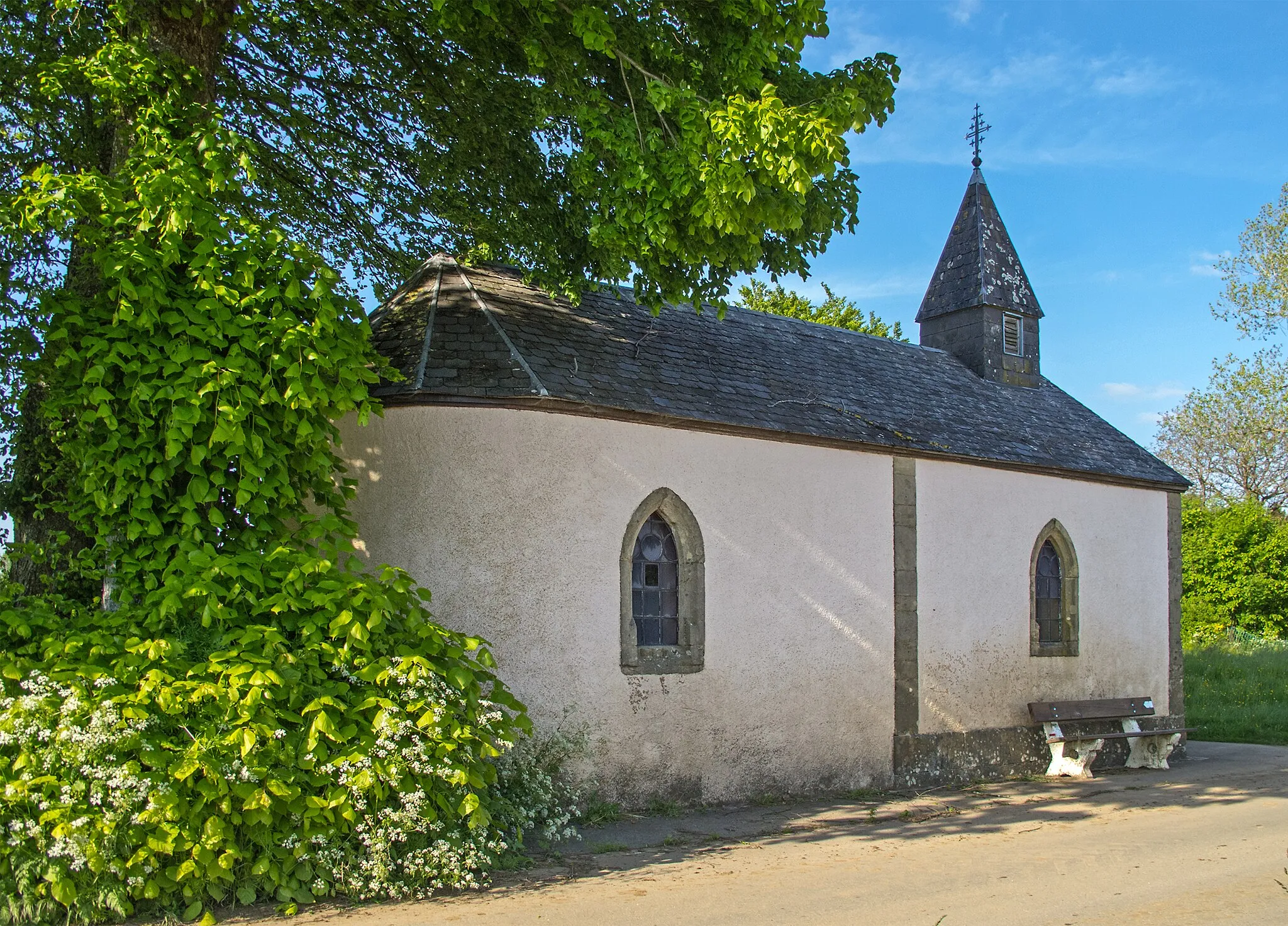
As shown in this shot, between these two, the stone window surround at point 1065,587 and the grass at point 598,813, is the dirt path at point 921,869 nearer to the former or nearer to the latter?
the grass at point 598,813

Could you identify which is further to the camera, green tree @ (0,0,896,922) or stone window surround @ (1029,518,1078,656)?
stone window surround @ (1029,518,1078,656)

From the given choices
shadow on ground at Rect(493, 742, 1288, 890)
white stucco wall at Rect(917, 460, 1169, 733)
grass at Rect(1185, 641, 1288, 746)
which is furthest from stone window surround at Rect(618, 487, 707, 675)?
grass at Rect(1185, 641, 1288, 746)

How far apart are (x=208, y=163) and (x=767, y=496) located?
21.5ft

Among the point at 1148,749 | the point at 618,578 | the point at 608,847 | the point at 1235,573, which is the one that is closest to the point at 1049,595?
the point at 1148,749

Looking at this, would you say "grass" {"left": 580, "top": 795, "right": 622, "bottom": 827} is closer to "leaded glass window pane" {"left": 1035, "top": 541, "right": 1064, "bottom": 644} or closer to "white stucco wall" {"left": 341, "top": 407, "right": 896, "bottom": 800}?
"white stucco wall" {"left": 341, "top": 407, "right": 896, "bottom": 800}

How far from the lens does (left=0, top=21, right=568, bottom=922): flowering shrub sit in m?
6.15

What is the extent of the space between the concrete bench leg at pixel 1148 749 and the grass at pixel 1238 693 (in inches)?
138

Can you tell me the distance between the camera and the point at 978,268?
60.2 feet

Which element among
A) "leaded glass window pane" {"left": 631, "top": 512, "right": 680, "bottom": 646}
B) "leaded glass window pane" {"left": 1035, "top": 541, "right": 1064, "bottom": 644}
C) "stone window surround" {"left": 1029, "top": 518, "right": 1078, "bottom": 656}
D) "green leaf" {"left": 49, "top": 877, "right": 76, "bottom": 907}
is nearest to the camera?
"green leaf" {"left": 49, "top": 877, "right": 76, "bottom": 907}

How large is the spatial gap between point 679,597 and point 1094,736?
6.61 meters

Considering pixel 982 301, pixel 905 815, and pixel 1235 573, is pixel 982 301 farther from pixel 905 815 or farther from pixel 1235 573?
pixel 1235 573

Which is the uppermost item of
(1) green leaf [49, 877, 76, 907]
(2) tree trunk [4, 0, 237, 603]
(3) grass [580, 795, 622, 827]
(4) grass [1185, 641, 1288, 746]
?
(2) tree trunk [4, 0, 237, 603]

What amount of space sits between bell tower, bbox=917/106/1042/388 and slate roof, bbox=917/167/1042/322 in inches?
0.5

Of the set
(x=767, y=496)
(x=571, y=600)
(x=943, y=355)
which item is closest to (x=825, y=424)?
(x=767, y=496)
